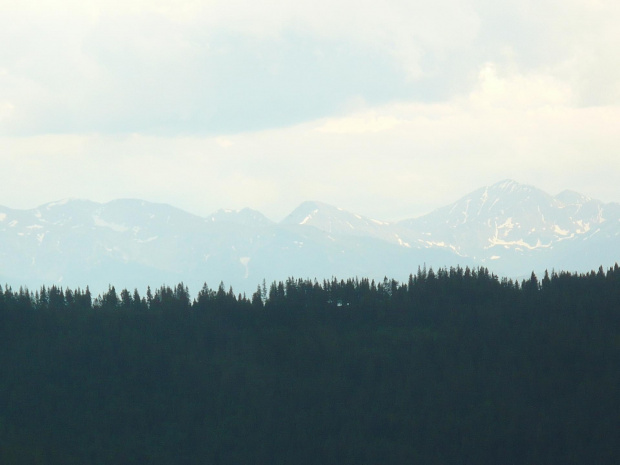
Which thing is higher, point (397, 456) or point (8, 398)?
point (8, 398)

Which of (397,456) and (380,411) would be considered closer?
(397,456)

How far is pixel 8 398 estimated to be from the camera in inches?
7864

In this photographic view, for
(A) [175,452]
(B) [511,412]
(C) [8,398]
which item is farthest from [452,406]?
(C) [8,398]

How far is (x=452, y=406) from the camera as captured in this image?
19412cm

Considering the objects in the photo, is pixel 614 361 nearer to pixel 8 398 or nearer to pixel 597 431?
pixel 597 431

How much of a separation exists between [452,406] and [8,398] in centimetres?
9103

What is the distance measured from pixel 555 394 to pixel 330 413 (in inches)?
1779

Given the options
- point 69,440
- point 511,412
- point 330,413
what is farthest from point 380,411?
point 69,440

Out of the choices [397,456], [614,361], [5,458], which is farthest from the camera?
[614,361]

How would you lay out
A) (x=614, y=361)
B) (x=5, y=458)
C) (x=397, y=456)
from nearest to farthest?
1. (x=5, y=458)
2. (x=397, y=456)
3. (x=614, y=361)

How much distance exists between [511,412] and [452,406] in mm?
12474

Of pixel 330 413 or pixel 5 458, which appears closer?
pixel 5 458

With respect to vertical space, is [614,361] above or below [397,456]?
above

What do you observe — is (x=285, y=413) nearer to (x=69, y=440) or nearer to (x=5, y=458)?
(x=69, y=440)
